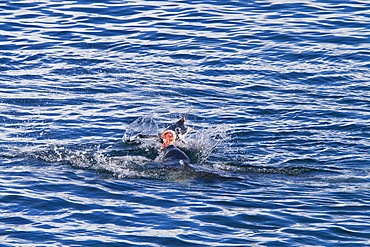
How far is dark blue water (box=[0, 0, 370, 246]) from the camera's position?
8883 millimetres

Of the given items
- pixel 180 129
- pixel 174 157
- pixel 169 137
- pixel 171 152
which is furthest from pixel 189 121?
pixel 174 157

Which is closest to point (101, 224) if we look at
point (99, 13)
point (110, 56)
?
point (110, 56)

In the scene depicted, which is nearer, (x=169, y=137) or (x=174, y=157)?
(x=174, y=157)

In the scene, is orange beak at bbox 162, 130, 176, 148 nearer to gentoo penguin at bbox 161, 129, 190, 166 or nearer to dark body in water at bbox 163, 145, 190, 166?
gentoo penguin at bbox 161, 129, 190, 166

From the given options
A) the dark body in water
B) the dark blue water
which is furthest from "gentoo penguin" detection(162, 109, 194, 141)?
the dark body in water

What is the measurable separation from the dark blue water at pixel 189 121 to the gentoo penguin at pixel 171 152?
28 centimetres

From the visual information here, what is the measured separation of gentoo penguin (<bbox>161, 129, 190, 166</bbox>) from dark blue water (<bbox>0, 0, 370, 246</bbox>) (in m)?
0.28

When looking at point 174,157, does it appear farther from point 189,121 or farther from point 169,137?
point 189,121

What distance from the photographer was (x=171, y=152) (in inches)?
456

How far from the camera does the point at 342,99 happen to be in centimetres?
1470

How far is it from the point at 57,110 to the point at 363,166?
677 centimetres

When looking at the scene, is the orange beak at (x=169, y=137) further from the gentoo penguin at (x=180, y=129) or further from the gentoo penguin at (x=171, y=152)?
the gentoo penguin at (x=180, y=129)

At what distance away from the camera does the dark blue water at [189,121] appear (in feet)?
29.1

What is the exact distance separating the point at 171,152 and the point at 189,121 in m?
2.44
